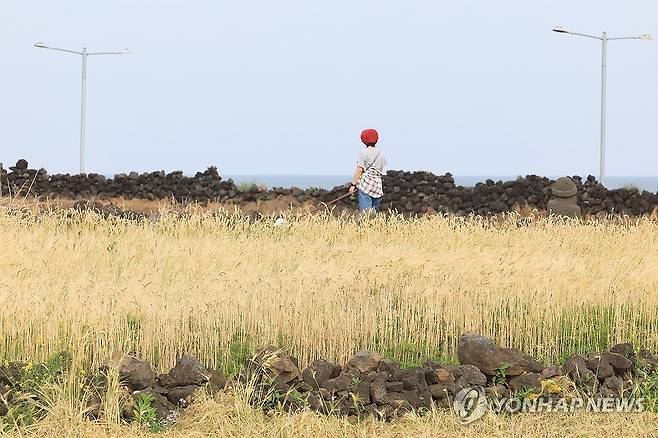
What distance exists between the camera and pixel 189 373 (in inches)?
329

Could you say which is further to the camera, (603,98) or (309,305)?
(603,98)

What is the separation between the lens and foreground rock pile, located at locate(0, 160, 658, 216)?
84.5 ft

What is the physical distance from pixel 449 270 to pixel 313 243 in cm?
428

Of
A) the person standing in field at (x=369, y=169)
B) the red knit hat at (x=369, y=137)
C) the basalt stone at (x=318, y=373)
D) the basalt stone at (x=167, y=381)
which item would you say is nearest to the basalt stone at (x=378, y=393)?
the basalt stone at (x=318, y=373)

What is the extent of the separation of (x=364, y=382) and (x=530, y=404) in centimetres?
140

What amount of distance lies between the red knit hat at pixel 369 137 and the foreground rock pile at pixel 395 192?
771 cm

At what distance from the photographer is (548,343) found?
10.3 meters

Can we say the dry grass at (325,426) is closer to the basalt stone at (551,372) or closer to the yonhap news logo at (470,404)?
the yonhap news logo at (470,404)

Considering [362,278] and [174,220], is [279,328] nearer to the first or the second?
[362,278]

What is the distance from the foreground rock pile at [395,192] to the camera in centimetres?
2575

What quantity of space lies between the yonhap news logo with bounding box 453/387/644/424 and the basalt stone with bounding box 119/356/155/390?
242 cm

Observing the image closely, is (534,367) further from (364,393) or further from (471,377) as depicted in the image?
(364,393)

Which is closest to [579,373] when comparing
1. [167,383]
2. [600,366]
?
[600,366]

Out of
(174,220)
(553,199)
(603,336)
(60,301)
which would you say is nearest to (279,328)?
(60,301)
